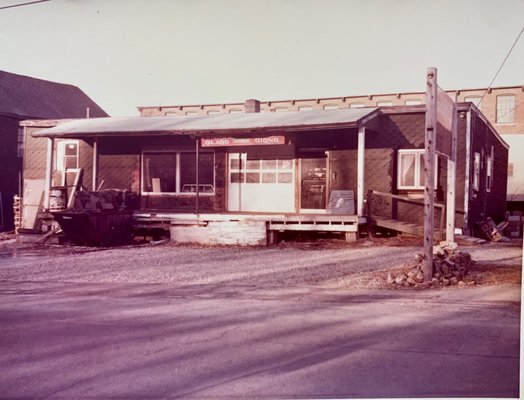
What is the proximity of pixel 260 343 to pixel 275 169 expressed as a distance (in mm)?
12141

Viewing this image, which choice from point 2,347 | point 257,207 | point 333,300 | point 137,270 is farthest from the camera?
point 257,207

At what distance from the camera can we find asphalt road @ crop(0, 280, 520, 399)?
415 centimetres

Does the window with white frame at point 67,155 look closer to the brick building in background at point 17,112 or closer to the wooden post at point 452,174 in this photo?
the brick building in background at point 17,112

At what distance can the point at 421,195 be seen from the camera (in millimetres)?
15484

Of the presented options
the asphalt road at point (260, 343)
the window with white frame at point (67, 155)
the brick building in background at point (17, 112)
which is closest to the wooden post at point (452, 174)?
the asphalt road at point (260, 343)

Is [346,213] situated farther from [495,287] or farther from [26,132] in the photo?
[26,132]

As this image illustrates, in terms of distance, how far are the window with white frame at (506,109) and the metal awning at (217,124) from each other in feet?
95.8

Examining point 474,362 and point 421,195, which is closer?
point 474,362

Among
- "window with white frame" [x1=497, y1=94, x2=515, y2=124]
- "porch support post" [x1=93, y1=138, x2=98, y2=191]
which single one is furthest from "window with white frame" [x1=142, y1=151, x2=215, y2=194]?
"window with white frame" [x1=497, y1=94, x2=515, y2=124]

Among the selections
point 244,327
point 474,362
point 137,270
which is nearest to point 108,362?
point 244,327

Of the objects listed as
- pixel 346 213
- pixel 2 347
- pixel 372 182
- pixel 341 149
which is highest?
pixel 341 149

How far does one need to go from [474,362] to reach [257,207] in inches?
509

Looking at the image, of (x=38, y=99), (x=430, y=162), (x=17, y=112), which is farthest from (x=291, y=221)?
(x=38, y=99)

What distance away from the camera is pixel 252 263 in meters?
11.0
